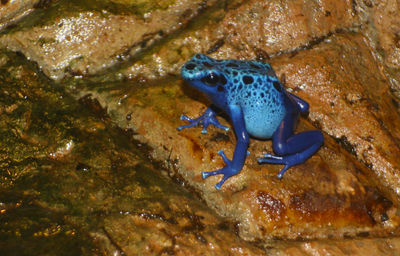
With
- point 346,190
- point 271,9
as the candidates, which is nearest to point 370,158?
point 346,190

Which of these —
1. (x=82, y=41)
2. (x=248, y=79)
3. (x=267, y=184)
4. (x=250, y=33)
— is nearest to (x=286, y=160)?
(x=267, y=184)

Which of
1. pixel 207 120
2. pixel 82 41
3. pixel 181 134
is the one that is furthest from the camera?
pixel 82 41

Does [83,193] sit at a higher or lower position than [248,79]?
lower

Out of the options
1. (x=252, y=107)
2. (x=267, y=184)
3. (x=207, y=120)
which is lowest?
(x=267, y=184)

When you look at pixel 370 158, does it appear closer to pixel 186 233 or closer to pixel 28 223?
pixel 186 233

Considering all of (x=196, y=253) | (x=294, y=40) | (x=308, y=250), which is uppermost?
(x=294, y=40)

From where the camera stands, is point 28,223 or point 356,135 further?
point 356,135

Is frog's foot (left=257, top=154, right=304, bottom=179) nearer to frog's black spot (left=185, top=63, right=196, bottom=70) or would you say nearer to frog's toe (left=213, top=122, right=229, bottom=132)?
frog's toe (left=213, top=122, right=229, bottom=132)

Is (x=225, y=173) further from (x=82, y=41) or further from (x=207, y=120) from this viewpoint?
(x=82, y=41)
